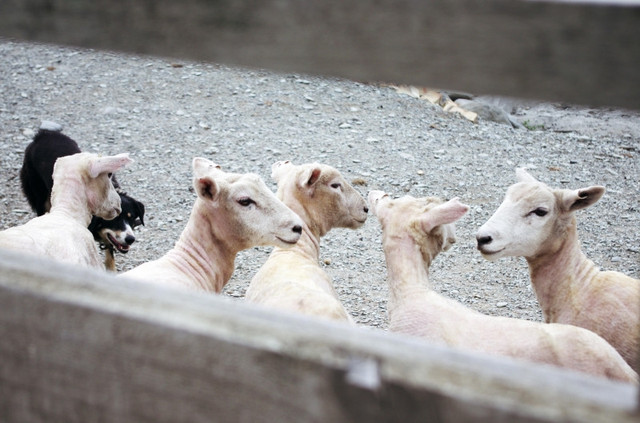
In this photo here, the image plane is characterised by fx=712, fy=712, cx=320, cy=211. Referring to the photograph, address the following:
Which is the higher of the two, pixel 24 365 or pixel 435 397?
pixel 435 397

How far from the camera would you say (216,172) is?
16.1 feet

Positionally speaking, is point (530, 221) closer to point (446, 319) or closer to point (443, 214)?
point (443, 214)

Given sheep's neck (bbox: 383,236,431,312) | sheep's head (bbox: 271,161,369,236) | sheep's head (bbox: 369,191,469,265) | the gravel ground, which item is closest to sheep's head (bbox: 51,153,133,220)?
sheep's head (bbox: 271,161,369,236)

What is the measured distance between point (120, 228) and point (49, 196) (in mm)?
940

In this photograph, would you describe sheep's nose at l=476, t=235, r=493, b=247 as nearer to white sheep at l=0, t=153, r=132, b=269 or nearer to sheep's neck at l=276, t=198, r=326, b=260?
sheep's neck at l=276, t=198, r=326, b=260

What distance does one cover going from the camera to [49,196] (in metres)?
6.97

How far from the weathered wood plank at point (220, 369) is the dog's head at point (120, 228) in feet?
17.4

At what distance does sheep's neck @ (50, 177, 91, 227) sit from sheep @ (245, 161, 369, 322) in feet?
4.79

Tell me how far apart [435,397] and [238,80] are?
10.7 meters

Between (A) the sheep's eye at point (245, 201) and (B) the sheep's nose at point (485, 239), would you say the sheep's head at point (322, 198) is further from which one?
(B) the sheep's nose at point (485, 239)

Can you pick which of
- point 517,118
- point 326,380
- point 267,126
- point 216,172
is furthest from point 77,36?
point 517,118

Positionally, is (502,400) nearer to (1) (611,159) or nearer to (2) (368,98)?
(1) (611,159)

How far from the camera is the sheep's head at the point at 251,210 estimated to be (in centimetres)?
454

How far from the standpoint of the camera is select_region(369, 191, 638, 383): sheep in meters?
3.38
